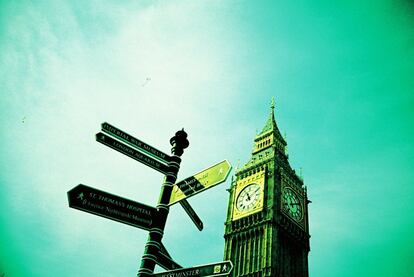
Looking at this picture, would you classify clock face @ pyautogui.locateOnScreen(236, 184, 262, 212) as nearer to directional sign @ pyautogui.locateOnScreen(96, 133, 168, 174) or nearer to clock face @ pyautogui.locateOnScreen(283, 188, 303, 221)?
clock face @ pyautogui.locateOnScreen(283, 188, 303, 221)

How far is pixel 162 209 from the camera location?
7254 mm

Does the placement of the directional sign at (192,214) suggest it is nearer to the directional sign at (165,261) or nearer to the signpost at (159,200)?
the signpost at (159,200)

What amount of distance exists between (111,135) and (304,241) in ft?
150

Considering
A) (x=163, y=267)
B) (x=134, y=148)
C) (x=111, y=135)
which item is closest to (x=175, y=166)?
(x=134, y=148)

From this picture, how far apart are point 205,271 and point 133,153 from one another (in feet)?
9.07

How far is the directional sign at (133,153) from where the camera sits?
7492 mm

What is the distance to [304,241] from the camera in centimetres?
4866

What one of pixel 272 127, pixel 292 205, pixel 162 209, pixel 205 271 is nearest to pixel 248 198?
pixel 292 205

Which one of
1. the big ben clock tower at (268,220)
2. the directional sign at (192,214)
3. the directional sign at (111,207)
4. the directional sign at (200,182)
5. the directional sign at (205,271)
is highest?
the big ben clock tower at (268,220)

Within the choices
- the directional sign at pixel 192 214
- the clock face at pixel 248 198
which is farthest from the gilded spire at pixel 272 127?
the directional sign at pixel 192 214

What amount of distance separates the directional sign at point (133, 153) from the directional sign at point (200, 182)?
21.1 inches

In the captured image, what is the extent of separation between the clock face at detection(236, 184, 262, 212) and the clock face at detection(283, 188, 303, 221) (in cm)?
363

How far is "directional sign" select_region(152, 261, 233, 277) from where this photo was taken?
21.1 ft

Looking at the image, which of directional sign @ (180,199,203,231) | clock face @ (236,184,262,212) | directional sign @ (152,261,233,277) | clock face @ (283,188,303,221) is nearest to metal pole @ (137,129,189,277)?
directional sign @ (152,261,233,277)
